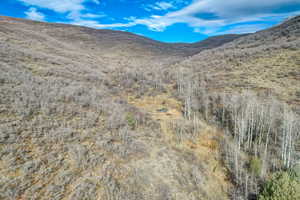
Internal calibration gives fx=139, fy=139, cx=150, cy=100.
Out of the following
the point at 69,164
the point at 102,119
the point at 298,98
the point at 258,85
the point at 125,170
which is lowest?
the point at 125,170

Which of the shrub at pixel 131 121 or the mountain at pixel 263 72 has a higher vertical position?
the mountain at pixel 263 72

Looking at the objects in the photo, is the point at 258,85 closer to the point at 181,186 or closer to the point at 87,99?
the point at 181,186

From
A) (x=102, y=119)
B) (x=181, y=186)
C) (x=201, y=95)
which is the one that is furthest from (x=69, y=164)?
(x=201, y=95)

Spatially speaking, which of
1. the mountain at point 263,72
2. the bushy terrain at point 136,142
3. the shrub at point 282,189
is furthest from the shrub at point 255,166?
the mountain at point 263,72

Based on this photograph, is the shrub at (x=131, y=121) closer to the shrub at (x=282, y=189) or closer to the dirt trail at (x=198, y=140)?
the dirt trail at (x=198, y=140)

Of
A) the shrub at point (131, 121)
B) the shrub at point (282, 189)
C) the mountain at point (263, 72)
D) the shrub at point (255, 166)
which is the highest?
the mountain at point (263, 72)

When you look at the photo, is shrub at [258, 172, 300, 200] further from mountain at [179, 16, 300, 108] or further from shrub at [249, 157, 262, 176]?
mountain at [179, 16, 300, 108]

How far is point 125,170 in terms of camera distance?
17.3 feet

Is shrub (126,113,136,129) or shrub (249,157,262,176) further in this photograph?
shrub (126,113,136,129)

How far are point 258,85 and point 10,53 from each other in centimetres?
2127

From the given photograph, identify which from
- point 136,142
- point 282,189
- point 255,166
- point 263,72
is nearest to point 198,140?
point 255,166

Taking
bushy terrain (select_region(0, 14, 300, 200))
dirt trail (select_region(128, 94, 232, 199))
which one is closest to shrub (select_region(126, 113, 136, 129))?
bushy terrain (select_region(0, 14, 300, 200))

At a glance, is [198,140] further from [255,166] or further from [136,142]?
[136,142]

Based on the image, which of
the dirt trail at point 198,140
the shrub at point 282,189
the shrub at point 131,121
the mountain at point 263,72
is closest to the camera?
the shrub at point 282,189
